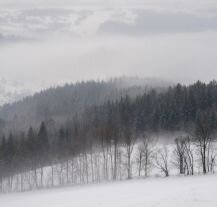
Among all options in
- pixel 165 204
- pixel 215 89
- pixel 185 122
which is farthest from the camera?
pixel 215 89

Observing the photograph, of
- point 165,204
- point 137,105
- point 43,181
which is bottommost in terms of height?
point 43,181

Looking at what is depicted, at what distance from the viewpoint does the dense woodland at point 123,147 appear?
3223 inches

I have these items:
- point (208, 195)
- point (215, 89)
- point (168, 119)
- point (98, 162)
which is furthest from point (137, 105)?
point (208, 195)

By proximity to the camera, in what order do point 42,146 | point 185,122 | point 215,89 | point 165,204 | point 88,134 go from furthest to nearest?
point 215,89, point 185,122, point 88,134, point 42,146, point 165,204

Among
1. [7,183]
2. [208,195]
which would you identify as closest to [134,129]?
[7,183]

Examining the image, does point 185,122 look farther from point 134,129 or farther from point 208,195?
point 208,195

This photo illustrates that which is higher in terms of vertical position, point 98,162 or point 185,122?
point 185,122

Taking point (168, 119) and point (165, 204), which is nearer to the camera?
point (165, 204)

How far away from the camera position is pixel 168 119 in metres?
128

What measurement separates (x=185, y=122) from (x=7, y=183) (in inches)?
2473

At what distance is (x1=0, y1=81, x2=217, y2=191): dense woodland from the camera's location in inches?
3223

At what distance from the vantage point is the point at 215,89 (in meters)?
138

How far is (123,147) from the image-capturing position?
10462cm

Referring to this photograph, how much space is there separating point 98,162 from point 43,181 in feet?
53.3
